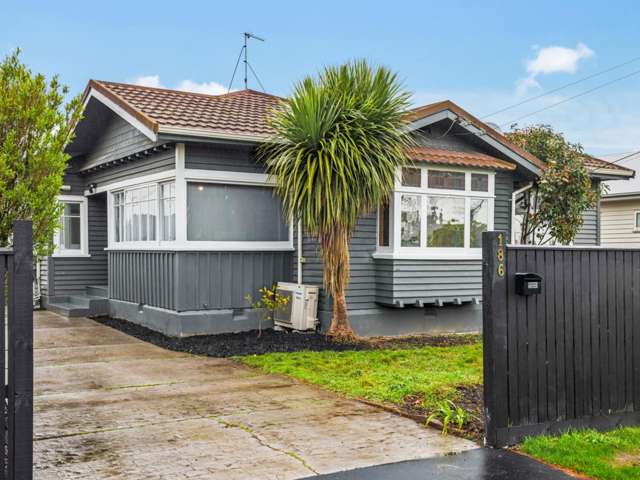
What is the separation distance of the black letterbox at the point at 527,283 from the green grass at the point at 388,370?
61.9 inches

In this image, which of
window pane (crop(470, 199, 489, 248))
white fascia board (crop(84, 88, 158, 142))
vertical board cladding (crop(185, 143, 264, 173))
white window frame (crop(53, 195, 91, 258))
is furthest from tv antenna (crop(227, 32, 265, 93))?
window pane (crop(470, 199, 489, 248))

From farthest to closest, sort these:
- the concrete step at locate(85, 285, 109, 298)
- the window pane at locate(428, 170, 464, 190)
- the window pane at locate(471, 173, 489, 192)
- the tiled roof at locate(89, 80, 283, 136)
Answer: the concrete step at locate(85, 285, 109, 298) → the window pane at locate(471, 173, 489, 192) → the window pane at locate(428, 170, 464, 190) → the tiled roof at locate(89, 80, 283, 136)

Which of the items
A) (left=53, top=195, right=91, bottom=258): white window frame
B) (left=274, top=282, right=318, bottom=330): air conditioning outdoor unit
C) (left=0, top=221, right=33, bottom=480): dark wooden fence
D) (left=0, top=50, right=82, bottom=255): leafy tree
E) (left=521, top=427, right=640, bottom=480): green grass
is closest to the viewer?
(left=0, top=221, right=33, bottom=480): dark wooden fence

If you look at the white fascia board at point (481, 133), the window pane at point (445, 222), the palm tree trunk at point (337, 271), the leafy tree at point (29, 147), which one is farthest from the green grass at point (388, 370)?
the white fascia board at point (481, 133)

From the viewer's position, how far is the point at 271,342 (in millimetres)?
10211

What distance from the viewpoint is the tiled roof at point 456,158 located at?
1095 centimetres

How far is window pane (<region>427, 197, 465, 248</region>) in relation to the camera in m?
11.3

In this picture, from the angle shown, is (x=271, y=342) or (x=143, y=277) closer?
(x=271, y=342)

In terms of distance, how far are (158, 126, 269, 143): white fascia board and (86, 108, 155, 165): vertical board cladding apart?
1406 mm

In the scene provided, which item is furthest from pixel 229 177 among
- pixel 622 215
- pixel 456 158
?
pixel 622 215

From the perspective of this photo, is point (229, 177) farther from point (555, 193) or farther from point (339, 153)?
point (555, 193)

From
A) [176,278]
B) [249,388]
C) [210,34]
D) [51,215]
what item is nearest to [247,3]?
[210,34]

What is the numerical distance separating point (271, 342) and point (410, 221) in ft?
10.2

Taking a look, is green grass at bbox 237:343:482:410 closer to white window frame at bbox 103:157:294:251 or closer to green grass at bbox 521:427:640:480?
green grass at bbox 521:427:640:480
